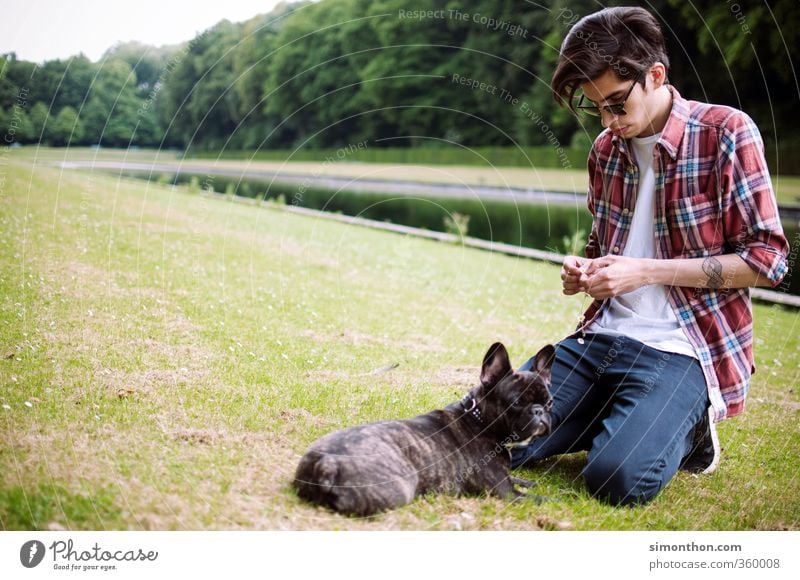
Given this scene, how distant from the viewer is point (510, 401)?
3592mm

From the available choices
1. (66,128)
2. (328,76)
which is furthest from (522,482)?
(328,76)

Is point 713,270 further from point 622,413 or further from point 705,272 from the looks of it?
point 622,413

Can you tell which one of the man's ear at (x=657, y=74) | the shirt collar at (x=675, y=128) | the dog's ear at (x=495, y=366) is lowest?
the dog's ear at (x=495, y=366)

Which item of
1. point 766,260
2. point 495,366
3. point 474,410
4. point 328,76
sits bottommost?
point 474,410

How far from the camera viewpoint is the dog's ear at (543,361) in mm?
3738

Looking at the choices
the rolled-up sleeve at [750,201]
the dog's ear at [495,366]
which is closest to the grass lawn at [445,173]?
the rolled-up sleeve at [750,201]

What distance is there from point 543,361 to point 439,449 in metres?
0.72

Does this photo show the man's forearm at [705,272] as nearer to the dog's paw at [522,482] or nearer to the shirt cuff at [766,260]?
the shirt cuff at [766,260]

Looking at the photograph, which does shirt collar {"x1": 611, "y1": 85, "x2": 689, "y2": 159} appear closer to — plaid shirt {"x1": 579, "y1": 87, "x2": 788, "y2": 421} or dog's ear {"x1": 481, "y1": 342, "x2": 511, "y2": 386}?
plaid shirt {"x1": 579, "y1": 87, "x2": 788, "y2": 421}

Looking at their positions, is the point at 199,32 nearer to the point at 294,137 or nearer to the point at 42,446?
the point at 42,446

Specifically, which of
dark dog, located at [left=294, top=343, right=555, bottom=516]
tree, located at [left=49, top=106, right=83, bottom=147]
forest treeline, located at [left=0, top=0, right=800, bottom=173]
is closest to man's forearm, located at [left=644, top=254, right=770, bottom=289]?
dark dog, located at [left=294, top=343, right=555, bottom=516]
